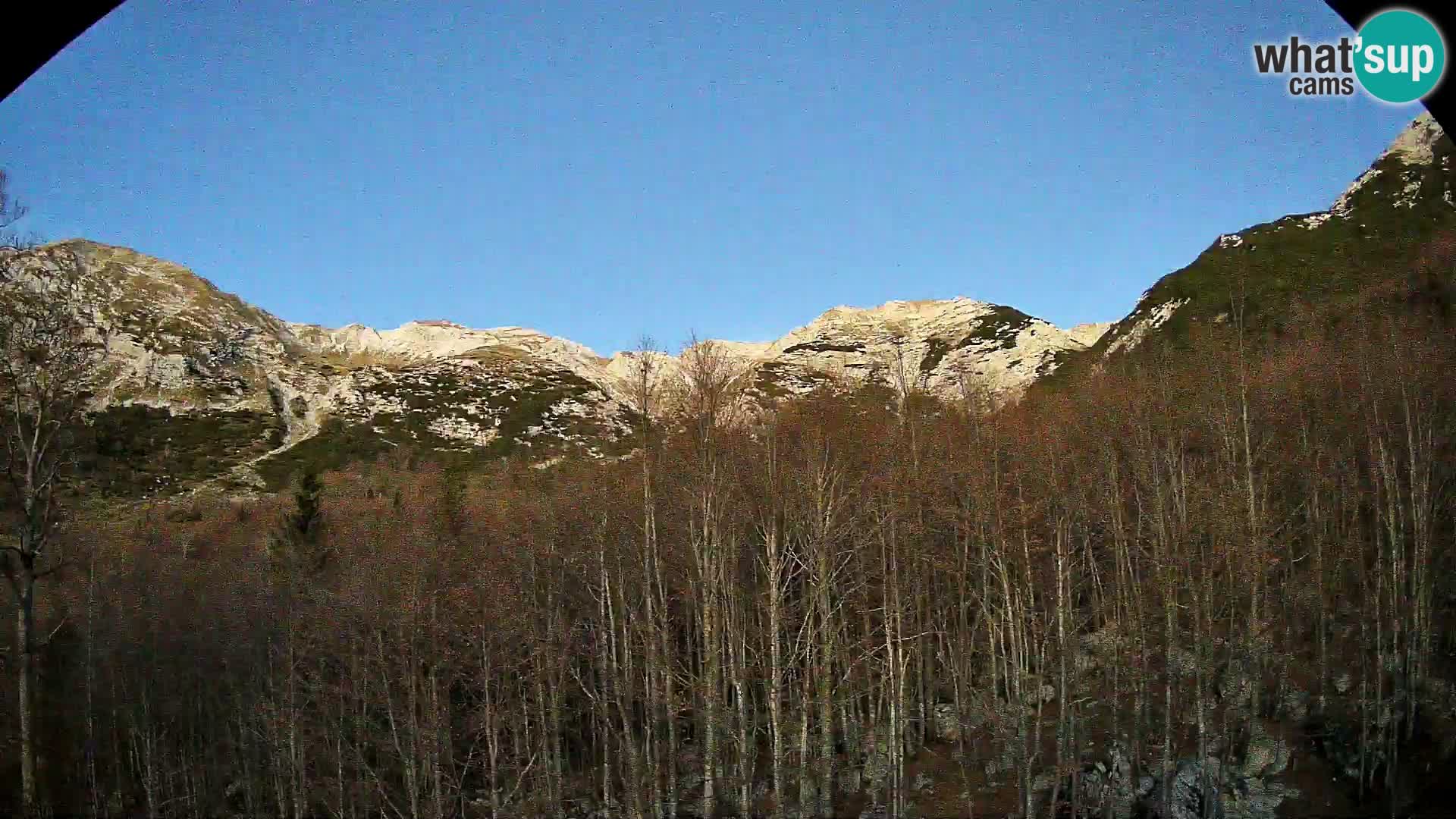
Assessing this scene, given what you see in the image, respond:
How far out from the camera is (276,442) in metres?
145

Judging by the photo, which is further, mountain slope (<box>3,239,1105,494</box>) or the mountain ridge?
mountain slope (<box>3,239,1105,494</box>)

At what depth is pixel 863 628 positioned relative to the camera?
34.2m

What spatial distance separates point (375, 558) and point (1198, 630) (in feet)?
89.0

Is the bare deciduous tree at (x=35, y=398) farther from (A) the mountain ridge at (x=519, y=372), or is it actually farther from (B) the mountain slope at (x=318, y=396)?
(B) the mountain slope at (x=318, y=396)

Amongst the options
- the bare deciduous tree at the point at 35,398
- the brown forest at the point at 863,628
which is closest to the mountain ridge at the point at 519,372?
the brown forest at the point at 863,628

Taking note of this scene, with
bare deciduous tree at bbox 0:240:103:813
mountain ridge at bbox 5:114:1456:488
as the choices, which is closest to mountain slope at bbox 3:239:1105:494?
mountain ridge at bbox 5:114:1456:488

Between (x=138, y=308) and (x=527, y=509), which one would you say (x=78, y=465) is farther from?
(x=138, y=308)

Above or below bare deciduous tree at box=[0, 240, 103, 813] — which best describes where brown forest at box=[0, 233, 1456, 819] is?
below

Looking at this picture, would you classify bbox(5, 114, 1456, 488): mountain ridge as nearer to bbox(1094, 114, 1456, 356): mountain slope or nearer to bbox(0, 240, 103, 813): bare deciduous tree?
bbox(1094, 114, 1456, 356): mountain slope

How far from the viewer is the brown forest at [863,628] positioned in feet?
82.3

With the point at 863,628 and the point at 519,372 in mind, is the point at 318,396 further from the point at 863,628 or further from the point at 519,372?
the point at 863,628

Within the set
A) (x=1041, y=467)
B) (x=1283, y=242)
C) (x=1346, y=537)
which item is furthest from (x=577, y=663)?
(x=1283, y=242)

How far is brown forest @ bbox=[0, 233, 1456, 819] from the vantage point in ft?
82.3

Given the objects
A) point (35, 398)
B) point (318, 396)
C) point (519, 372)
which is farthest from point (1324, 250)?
point (318, 396)
